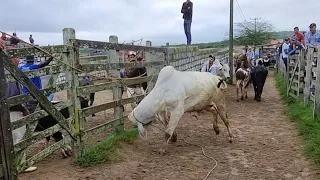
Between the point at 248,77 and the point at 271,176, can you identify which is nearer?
the point at 271,176

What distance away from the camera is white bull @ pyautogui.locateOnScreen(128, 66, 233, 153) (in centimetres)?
600

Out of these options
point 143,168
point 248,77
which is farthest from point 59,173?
point 248,77

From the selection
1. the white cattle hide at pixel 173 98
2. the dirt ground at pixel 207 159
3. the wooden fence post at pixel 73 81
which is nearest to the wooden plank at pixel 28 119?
the wooden fence post at pixel 73 81

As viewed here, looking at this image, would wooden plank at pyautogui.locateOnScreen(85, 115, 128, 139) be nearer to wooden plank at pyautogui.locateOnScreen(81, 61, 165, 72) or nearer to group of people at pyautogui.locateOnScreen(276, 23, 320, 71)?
wooden plank at pyautogui.locateOnScreen(81, 61, 165, 72)

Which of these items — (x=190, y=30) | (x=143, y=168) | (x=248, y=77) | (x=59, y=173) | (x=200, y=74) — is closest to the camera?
(x=59, y=173)

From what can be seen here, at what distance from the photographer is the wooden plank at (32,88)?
384 centimetres

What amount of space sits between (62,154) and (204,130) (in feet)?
10.6

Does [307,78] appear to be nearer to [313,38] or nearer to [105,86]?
[313,38]

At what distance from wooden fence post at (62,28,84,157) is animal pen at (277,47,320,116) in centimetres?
481

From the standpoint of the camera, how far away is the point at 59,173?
16.3 feet

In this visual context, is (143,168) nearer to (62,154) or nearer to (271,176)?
(62,154)

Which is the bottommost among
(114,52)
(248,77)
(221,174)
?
(221,174)

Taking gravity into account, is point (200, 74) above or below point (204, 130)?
above

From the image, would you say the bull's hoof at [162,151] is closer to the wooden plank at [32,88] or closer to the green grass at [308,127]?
the wooden plank at [32,88]
